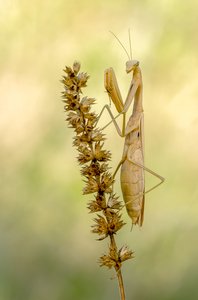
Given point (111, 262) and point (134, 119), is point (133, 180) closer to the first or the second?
point (134, 119)

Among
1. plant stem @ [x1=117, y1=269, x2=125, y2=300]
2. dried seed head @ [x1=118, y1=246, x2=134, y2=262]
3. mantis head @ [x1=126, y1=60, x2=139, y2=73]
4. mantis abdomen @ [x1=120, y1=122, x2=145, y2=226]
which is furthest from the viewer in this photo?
mantis head @ [x1=126, y1=60, x2=139, y2=73]

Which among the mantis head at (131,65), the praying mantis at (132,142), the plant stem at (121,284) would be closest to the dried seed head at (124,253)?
the plant stem at (121,284)

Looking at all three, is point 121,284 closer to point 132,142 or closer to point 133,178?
point 133,178

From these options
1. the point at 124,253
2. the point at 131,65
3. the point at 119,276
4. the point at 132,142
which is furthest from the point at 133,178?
the point at 119,276

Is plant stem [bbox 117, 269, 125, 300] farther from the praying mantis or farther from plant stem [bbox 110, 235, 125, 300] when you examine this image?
the praying mantis

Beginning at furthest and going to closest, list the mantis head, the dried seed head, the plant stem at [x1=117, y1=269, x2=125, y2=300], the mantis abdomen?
the mantis head
the mantis abdomen
the dried seed head
the plant stem at [x1=117, y1=269, x2=125, y2=300]

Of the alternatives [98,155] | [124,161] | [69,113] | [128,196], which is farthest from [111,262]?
[124,161]

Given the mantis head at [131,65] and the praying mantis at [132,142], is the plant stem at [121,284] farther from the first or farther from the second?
the mantis head at [131,65]

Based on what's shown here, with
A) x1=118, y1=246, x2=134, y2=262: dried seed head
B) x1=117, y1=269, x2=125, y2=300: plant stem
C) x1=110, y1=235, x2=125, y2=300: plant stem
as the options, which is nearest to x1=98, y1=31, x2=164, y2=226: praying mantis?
x1=118, y1=246, x2=134, y2=262: dried seed head
